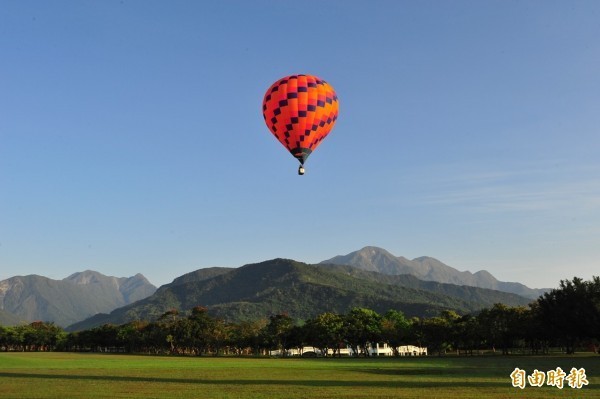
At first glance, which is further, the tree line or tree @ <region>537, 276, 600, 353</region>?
the tree line

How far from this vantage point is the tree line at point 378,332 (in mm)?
85875

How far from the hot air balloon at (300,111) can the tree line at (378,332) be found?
5255 cm

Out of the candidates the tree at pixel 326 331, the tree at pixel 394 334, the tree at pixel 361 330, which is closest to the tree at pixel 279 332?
the tree at pixel 326 331

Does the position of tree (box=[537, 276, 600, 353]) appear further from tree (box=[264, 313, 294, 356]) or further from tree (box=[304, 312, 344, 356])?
tree (box=[264, 313, 294, 356])

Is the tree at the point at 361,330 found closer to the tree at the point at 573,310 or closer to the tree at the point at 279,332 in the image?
the tree at the point at 279,332

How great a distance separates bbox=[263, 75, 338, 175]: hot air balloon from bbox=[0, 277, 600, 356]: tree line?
52554 millimetres

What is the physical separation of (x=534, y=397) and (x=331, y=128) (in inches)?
1259

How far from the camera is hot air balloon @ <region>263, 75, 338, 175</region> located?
49469 millimetres

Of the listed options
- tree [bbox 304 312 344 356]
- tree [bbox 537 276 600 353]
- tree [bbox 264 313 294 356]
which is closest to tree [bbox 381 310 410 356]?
tree [bbox 304 312 344 356]

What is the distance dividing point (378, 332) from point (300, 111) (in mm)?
84177

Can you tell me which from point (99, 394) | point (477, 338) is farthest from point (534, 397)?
point (477, 338)

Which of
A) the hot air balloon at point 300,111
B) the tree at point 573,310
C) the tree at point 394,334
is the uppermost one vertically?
the hot air balloon at point 300,111

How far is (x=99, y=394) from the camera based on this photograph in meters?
31.7

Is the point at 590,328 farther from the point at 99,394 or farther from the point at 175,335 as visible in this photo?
the point at 175,335
